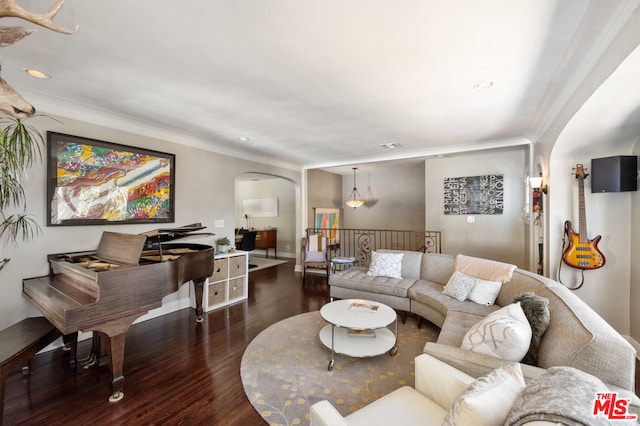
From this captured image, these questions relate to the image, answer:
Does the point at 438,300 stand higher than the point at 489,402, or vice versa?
the point at 489,402

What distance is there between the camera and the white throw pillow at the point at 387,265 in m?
3.90

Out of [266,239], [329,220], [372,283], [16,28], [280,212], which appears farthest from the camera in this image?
[280,212]

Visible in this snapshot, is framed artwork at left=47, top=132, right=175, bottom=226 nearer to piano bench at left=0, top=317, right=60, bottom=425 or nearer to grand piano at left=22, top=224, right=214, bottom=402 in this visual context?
grand piano at left=22, top=224, right=214, bottom=402

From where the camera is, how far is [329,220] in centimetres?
788

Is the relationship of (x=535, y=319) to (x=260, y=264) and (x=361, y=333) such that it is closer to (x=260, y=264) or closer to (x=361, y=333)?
(x=361, y=333)

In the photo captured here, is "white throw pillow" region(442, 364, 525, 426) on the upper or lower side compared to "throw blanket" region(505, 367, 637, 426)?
lower

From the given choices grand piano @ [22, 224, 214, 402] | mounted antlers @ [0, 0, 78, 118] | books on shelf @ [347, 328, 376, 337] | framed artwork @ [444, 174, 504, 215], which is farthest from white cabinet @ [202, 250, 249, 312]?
framed artwork @ [444, 174, 504, 215]

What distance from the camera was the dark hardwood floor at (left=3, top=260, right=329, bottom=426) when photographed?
73.8 inches

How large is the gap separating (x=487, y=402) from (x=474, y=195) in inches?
202

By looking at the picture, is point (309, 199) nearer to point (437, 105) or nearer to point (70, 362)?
point (437, 105)

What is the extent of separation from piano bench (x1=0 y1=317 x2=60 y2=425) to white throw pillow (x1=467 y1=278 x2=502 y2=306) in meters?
3.87

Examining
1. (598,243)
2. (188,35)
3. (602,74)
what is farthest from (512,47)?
(598,243)

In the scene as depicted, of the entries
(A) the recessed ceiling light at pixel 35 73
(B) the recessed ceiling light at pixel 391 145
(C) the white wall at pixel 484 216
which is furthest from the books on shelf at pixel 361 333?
(A) the recessed ceiling light at pixel 35 73

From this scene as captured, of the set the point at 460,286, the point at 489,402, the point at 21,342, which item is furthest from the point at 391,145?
the point at 21,342
